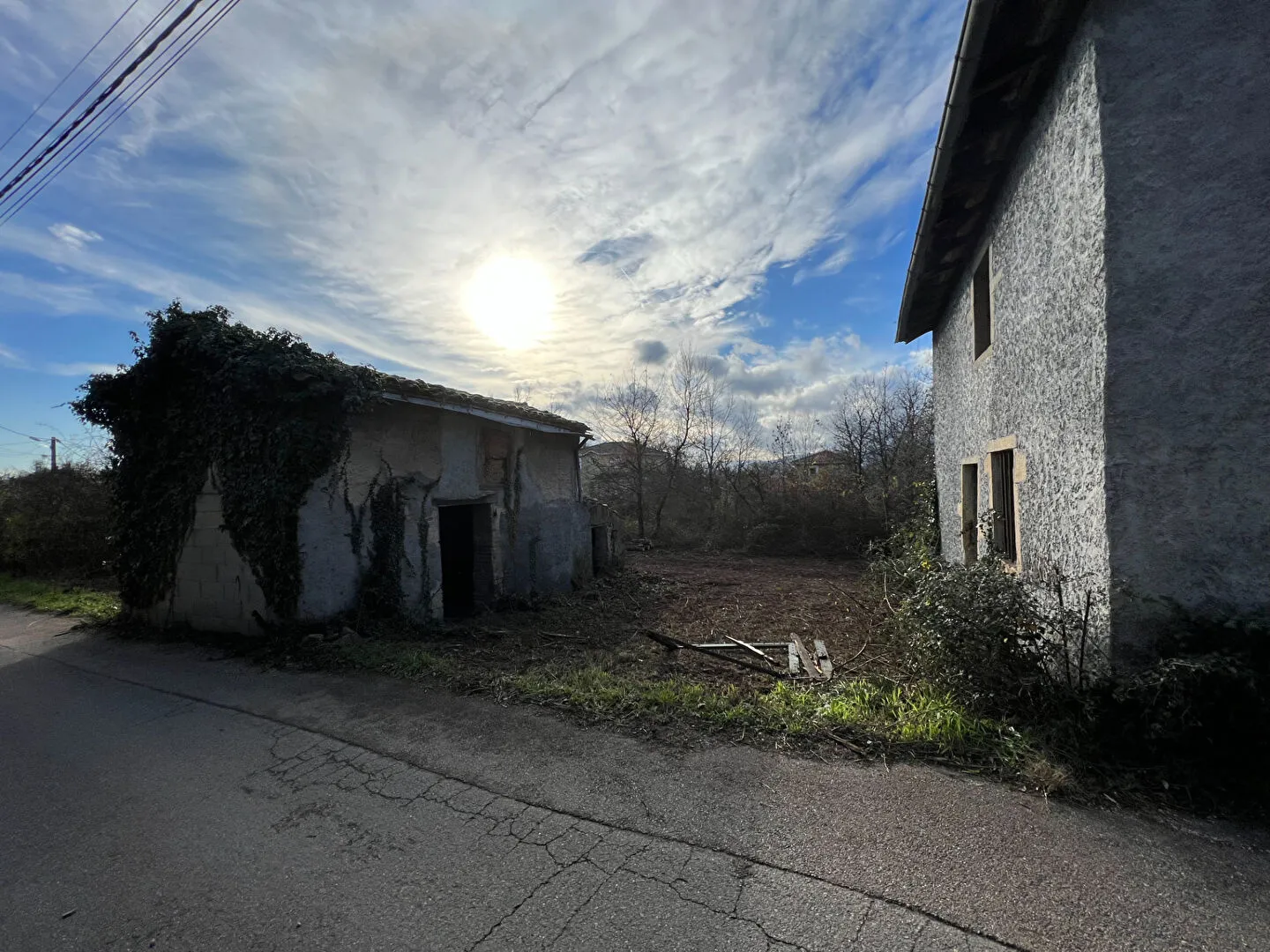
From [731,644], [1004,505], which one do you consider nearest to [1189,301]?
[1004,505]

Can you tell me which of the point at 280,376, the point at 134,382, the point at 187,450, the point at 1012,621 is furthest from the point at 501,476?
the point at 1012,621

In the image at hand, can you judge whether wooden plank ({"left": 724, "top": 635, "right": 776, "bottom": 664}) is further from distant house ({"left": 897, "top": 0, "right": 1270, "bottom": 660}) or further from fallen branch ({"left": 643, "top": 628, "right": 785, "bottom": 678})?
distant house ({"left": 897, "top": 0, "right": 1270, "bottom": 660})

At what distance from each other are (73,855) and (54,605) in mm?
10665

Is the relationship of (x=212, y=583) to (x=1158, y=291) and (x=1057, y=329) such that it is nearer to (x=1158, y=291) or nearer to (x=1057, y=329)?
(x=1057, y=329)

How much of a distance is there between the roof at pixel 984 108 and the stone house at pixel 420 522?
21.9 feet

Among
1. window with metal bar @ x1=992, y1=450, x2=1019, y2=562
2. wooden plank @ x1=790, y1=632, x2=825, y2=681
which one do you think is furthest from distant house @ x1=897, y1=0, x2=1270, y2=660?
wooden plank @ x1=790, y1=632, x2=825, y2=681

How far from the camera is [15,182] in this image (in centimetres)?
729

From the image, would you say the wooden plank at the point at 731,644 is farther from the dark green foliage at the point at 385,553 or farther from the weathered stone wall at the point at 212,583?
the weathered stone wall at the point at 212,583

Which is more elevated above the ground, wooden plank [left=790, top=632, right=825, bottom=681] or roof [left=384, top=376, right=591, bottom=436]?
roof [left=384, top=376, right=591, bottom=436]

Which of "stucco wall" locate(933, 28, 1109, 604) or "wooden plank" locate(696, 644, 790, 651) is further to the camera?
"wooden plank" locate(696, 644, 790, 651)

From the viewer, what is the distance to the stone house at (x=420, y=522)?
750cm

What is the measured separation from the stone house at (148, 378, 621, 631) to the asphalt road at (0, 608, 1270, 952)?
10.6 feet

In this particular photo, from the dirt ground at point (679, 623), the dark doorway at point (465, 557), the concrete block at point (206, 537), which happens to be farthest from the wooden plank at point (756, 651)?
the concrete block at point (206, 537)

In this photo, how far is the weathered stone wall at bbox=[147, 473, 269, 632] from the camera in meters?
7.49
